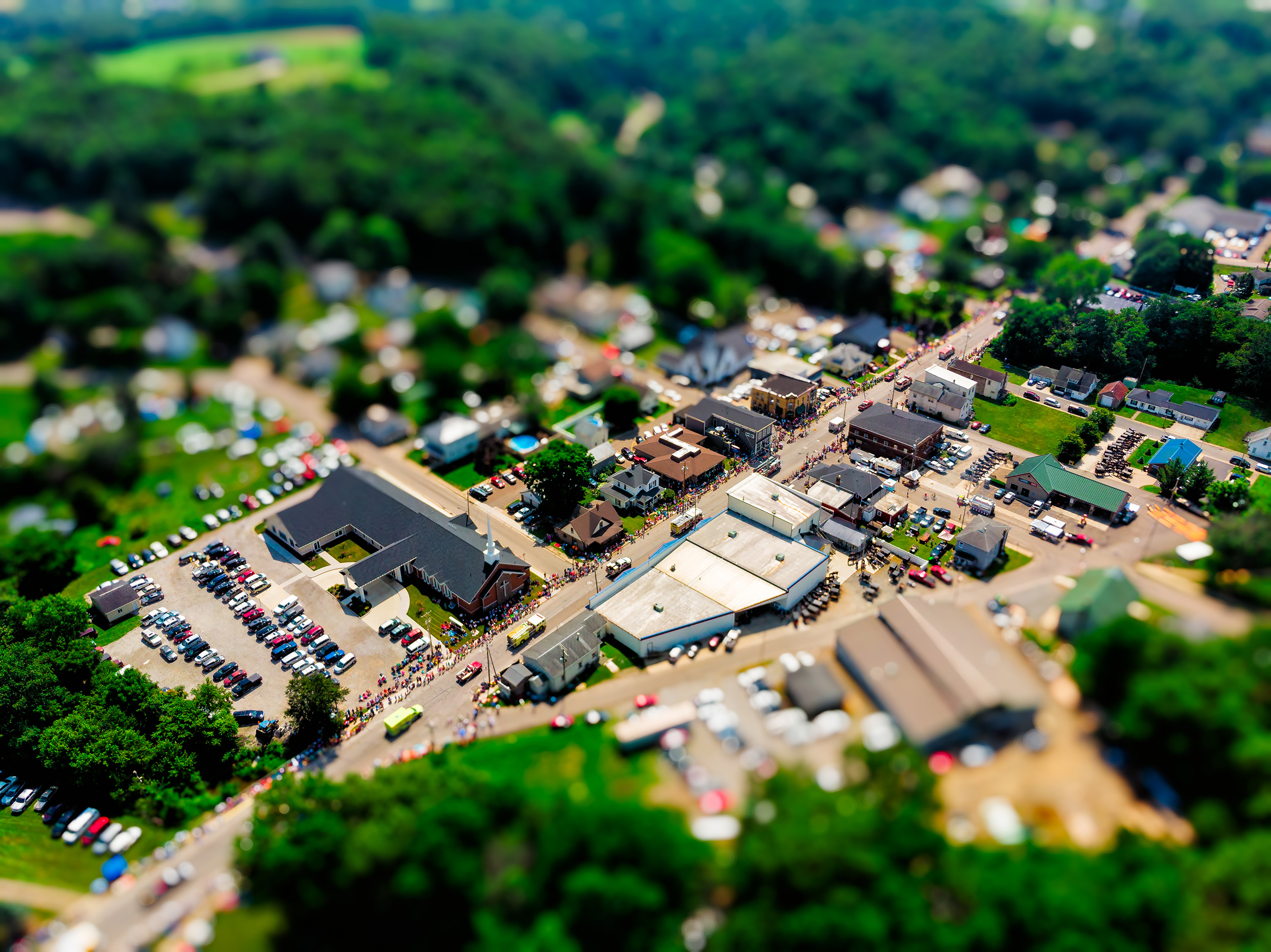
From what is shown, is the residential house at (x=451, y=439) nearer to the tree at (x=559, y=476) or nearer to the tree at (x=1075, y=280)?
the tree at (x=559, y=476)

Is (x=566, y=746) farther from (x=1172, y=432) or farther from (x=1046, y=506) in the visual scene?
(x=1172, y=432)

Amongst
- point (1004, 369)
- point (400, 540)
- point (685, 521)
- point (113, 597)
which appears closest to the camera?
point (113, 597)

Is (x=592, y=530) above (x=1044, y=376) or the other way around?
the other way around

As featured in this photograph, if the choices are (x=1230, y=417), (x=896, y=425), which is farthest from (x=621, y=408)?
(x=1230, y=417)

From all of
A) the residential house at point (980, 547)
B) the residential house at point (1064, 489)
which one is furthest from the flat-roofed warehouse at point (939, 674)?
the residential house at point (1064, 489)

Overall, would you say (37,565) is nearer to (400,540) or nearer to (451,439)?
(400,540)

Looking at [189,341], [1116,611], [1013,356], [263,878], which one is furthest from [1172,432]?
[189,341]

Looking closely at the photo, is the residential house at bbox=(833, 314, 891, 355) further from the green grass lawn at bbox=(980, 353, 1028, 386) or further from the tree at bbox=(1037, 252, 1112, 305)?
the tree at bbox=(1037, 252, 1112, 305)

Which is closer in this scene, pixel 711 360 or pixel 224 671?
pixel 224 671
